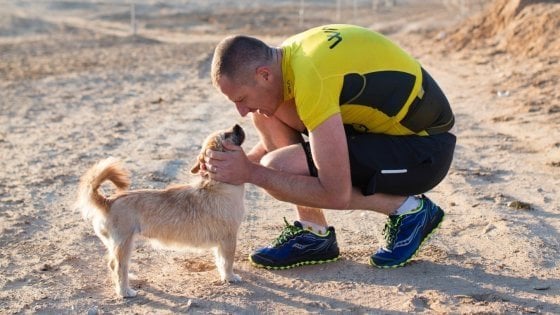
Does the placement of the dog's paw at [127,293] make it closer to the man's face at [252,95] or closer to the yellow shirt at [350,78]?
the man's face at [252,95]

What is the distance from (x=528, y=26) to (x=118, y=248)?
1176 centimetres

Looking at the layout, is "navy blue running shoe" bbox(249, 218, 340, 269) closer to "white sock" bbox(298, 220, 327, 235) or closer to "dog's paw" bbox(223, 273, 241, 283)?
"white sock" bbox(298, 220, 327, 235)

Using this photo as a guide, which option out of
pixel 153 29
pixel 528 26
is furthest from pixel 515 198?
pixel 153 29

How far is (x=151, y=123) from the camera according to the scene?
376 inches

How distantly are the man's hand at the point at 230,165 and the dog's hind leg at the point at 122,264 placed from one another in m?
0.60

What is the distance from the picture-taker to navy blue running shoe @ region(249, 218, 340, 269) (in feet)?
15.6

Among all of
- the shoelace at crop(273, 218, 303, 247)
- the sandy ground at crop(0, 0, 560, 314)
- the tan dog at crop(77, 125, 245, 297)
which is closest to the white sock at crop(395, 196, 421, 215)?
the sandy ground at crop(0, 0, 560, 314)

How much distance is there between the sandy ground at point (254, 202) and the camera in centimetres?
431

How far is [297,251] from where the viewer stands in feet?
15.6

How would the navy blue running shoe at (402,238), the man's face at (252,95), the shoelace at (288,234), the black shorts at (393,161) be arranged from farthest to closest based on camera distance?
the shoelace at (288,234), the navy blue running shoe at (402,238), the black shorts at (393,161), the man's face at (252,95)

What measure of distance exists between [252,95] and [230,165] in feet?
1.32

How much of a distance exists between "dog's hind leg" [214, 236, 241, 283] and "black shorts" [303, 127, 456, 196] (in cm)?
62

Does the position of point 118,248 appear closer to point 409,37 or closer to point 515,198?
point 515,198

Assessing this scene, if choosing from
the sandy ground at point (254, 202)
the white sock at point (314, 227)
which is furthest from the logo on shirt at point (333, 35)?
the sandy ground at point (254, 202)
